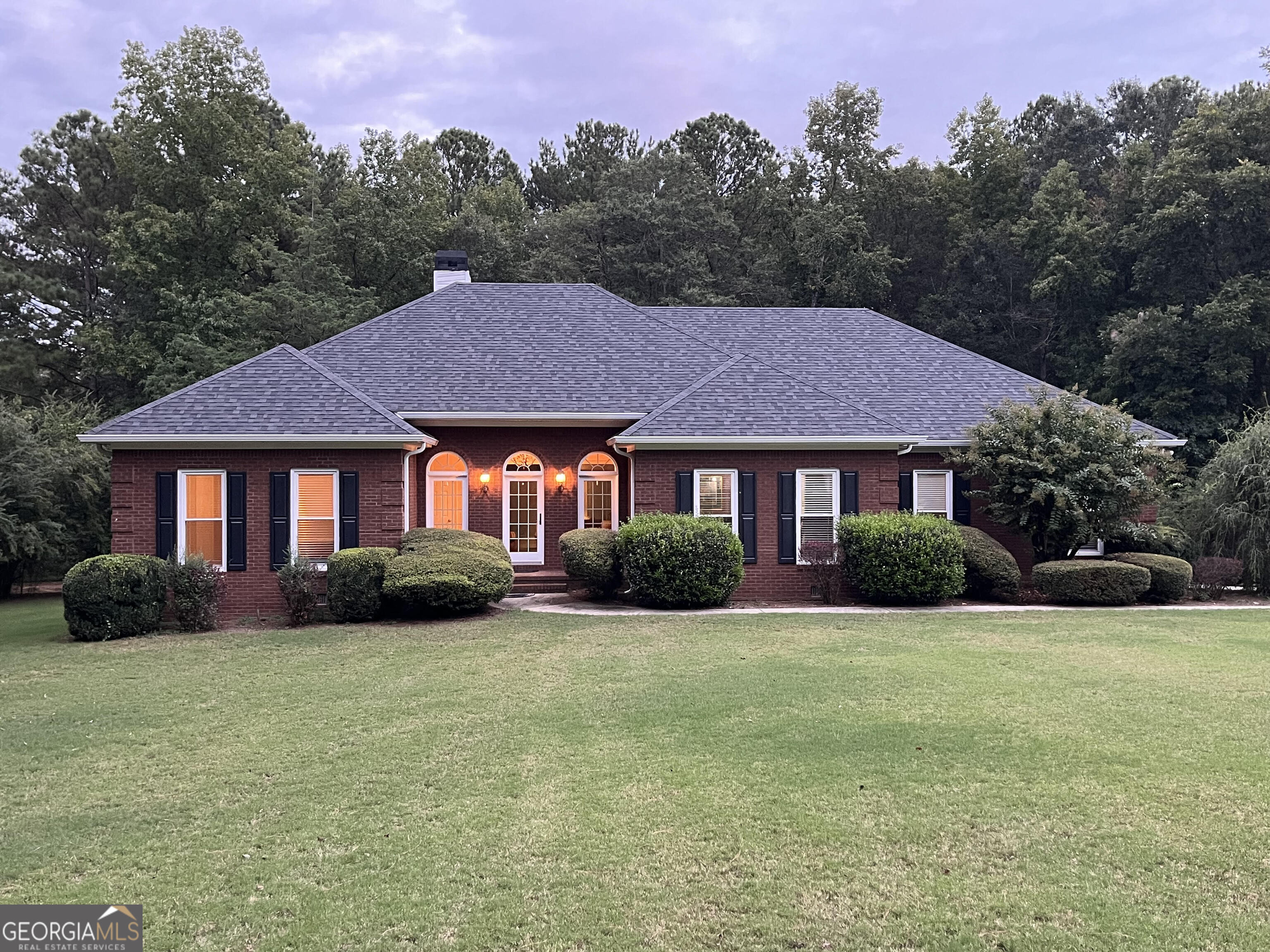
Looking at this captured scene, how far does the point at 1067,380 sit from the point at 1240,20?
11.8 m

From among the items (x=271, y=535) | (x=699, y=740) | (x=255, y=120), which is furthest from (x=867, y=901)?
(x=255, y=120)

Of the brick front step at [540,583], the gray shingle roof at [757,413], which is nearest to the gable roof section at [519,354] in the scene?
the gray shingle roof at [757,413]

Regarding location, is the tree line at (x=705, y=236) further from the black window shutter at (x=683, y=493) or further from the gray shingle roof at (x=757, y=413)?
the black window shutter at (x=683, y=493)

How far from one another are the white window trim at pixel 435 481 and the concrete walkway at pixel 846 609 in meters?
3.35

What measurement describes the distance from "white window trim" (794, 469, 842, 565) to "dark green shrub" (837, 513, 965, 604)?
3.88ft

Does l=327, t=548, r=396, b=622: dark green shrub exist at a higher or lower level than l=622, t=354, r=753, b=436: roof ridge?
lower

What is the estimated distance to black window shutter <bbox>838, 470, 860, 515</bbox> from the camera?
16906 mm

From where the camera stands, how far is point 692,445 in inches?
654

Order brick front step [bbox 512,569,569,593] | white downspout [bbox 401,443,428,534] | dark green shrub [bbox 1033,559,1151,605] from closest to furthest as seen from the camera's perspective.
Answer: dark green shrub [bbox 1033,559,1151,605] → white downspout [bbox 401,443,428,534] → brick front step [bbox 512,569,569,593]

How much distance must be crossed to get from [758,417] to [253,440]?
9.20 meters

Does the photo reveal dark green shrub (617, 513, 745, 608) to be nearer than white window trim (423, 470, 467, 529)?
Yes

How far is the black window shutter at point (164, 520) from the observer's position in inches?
614

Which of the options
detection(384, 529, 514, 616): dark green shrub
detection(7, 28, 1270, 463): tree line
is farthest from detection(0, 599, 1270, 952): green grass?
detection(7, 28, 1270, 463): tree line

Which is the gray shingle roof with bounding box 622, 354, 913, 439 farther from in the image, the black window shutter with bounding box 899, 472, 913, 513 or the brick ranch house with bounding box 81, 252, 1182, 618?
the black window shutter with bounding box 899, 472, 913, 513
